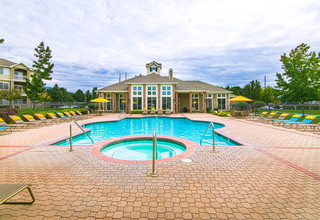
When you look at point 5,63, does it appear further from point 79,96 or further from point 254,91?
point 254,91

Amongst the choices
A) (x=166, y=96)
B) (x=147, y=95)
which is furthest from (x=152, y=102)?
(x=166, y=96)

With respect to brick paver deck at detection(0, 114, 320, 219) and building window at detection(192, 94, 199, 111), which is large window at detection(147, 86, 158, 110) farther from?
brick paver deck at detection(0, 114, 320, 219)

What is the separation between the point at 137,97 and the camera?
25.3 m

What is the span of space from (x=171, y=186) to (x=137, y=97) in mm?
22785

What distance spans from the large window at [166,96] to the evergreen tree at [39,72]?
1637 centimetres

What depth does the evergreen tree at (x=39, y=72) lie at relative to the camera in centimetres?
1969

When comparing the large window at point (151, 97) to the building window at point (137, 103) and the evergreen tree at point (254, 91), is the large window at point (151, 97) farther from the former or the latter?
the evergreen tree at point (254, 91)

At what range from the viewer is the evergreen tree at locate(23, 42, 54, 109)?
64.6ft

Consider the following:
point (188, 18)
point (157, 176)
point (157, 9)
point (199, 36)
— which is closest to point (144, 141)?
point (157, 176)

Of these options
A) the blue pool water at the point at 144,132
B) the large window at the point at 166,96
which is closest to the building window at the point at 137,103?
the large window at the point at 166,96

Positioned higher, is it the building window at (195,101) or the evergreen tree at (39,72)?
the evergreen tree at (39,72)

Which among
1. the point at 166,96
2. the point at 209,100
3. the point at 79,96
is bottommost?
the point at 209,100

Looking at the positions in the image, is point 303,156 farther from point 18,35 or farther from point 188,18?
point 18,35

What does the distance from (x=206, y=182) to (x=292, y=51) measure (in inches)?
843
